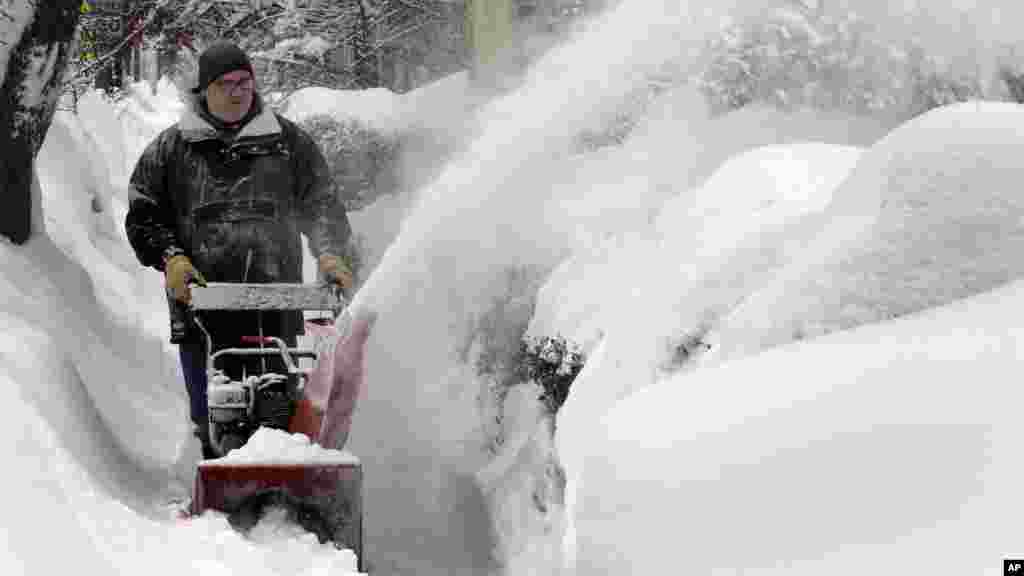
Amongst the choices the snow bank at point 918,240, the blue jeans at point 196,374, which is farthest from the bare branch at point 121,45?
the snow bank at point 918,240

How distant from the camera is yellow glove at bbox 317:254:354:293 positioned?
5.02 metres

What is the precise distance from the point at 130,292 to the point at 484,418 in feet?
21.5

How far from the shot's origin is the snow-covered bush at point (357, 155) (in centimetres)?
1238

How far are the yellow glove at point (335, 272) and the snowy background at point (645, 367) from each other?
3.23ft

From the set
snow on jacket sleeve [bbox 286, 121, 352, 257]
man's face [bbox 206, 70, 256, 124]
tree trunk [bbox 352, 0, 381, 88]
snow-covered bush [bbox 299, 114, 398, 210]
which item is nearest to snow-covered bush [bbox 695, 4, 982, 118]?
snow on jacket sleeve [bbox 286, 121, 352, 257]

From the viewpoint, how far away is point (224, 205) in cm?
559

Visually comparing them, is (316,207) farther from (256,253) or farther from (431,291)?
(431,291)

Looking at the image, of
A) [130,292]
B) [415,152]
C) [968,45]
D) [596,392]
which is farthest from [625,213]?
[130,292]

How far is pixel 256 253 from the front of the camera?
5.59m

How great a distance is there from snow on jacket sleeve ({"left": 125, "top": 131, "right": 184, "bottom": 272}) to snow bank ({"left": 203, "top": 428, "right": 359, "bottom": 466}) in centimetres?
145

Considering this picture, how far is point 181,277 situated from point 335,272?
2.02ft

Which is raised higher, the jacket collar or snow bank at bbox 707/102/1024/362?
snow bank at bbox 707/102/1024/362

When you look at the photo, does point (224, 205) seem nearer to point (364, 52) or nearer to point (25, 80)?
point (25, 80)

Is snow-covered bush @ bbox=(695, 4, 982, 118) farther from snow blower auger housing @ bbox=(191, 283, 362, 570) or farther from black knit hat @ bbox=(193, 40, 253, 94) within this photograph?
snow blower auger housing @ bbox=(191, 283, 362, 570)
